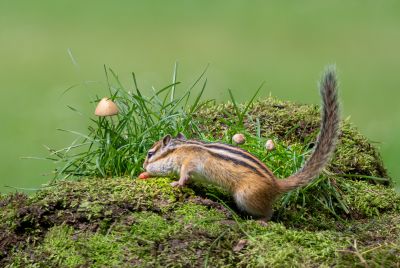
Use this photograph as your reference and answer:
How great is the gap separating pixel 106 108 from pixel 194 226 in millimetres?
1535

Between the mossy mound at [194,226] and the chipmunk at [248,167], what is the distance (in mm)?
135

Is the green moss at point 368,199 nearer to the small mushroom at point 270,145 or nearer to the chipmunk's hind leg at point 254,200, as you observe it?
the small mushroom at point 270,145

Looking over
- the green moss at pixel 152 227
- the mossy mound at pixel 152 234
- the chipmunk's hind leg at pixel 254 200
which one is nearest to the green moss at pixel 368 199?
the mossy mound at pixel 152 234

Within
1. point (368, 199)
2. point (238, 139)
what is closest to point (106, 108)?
point (238, 139)

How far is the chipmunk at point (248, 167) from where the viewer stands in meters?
5.47

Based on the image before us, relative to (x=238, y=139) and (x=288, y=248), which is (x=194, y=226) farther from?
(x=238, y=139)

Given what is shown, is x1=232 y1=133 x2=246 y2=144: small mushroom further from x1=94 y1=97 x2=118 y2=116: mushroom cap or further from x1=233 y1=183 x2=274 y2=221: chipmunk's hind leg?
x1=94 y1=97 x2=118 y2=116: mushroom cap

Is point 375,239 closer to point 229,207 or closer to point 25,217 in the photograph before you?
point 229,207

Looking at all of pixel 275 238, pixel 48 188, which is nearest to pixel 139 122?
pixel 48 188

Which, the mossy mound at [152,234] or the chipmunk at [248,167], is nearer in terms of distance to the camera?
the mossy mound at [152,234]

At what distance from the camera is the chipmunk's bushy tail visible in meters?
5.55

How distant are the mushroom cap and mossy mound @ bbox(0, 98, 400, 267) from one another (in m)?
0.61

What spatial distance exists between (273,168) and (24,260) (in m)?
2.15

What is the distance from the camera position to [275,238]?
4.96 m
